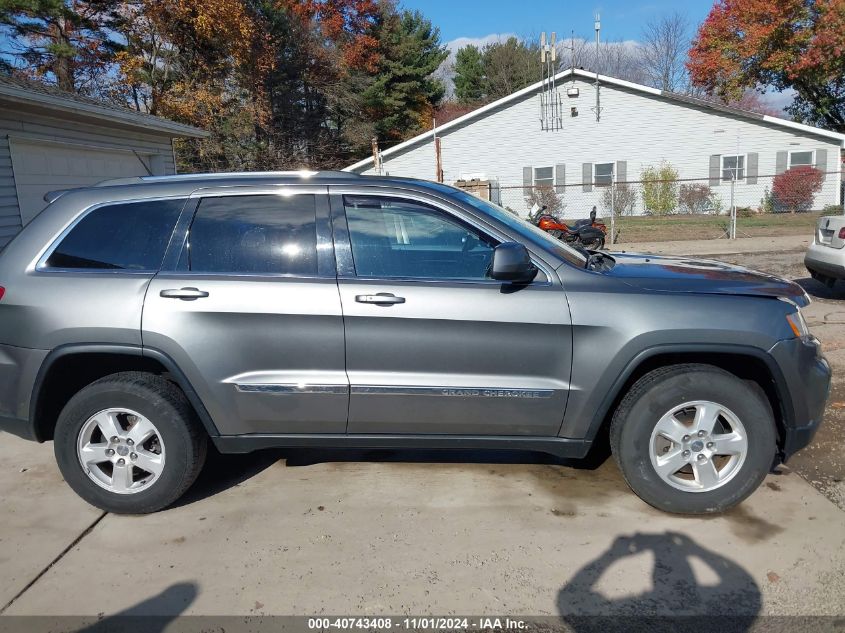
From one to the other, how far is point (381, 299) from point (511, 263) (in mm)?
689

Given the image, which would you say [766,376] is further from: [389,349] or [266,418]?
[266,418]

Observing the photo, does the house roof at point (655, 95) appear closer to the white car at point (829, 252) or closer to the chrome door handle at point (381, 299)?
the white car at point (829, 252)

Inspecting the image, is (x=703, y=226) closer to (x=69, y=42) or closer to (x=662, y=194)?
(x=662, y=194)

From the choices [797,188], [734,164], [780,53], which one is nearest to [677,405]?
[797,188]

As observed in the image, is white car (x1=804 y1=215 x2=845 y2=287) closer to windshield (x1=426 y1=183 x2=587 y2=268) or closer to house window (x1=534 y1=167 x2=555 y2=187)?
windshield (x1=426 y1=183 x2=587 y2=268)

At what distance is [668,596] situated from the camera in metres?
2.95

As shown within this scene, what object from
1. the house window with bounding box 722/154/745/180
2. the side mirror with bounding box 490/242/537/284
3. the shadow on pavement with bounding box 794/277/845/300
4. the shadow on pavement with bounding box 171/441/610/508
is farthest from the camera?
the house window with bounding box 722/154/745/180

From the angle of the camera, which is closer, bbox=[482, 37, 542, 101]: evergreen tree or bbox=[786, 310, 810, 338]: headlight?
bbox=[786, 310, 810, 338]: headlight

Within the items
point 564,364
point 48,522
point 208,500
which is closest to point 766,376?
point 564,364

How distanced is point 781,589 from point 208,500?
9.77ft

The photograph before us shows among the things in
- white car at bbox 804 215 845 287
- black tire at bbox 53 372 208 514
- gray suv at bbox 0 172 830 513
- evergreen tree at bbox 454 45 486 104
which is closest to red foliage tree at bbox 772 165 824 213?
white car at bbox 804 215 845 287

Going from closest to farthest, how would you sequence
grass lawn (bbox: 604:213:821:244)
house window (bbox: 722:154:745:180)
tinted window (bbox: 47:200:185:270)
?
tinted window (bbox: 47:200:185:270) → grass lawn (bbox: 604:213:821:244) → house window (bbox: 722:154:745:180)

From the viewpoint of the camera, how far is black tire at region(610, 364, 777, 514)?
3486 millimetres

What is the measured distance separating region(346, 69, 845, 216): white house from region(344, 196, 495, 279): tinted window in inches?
857
